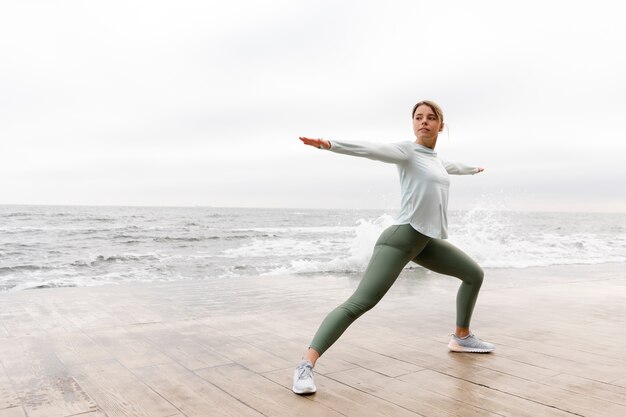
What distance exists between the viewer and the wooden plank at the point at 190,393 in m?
2.27

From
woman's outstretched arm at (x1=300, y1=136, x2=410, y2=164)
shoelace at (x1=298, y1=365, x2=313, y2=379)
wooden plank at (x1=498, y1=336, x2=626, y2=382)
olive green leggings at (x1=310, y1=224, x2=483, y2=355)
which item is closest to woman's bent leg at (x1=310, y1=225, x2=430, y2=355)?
olive green leggings at (x1=310, y1=224, x2=483, y2=355)

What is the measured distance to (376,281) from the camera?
2.77 metres

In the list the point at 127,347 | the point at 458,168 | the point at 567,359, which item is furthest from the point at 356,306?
the point at 127,347

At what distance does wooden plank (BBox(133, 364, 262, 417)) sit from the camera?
2.27m

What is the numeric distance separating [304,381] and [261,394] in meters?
0.24

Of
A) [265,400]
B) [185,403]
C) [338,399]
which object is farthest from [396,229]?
[185,403]

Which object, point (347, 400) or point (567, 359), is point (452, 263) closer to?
point (567, 359)

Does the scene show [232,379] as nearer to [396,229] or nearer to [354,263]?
[396,229]

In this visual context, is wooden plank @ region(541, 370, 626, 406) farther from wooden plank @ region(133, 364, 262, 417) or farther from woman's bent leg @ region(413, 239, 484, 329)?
wooden plank @ region(133, 364, 262, 417)

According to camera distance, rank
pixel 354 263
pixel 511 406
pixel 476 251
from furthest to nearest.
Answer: pixel 476 251
pixel 354 263
pixel 511 406

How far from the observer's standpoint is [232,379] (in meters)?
2.76

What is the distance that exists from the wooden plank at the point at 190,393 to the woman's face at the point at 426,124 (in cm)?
182

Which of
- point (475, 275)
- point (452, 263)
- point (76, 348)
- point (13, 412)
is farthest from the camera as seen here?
point (76, 348)

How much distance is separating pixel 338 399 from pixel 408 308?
105 inches
